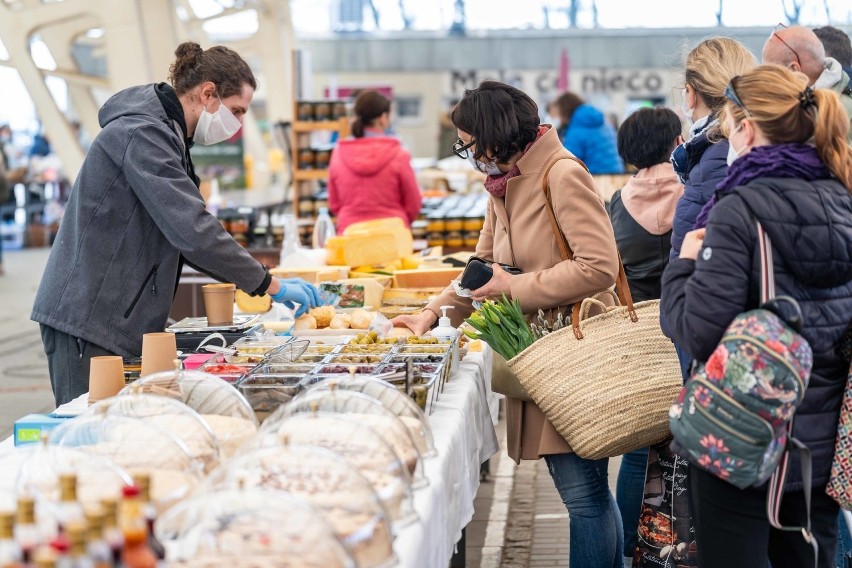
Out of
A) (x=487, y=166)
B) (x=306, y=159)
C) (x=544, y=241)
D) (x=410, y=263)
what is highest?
(x=487, y=166)

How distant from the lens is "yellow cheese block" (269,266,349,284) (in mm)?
5629

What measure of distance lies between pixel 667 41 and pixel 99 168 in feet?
82.2

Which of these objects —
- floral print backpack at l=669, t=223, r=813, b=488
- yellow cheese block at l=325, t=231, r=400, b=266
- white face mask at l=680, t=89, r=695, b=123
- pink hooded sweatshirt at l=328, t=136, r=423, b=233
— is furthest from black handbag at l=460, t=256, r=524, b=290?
pink hooded sweatshirt at l=328, t=136, r=423, b=233

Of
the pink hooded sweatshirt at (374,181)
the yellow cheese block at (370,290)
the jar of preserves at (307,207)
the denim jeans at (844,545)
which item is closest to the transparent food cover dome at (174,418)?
the denim jeans at (844,545)

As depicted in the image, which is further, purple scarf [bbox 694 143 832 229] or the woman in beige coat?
the woman in beige coat

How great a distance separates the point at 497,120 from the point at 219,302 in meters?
Answer: 1.27

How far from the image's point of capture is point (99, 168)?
3793 millimetres

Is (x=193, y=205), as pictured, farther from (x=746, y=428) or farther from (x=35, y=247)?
(x=35, y=247)

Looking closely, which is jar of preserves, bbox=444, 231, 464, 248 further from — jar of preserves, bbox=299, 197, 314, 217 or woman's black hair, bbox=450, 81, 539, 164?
woman's black hair, bbox=450, 81, 539, 164

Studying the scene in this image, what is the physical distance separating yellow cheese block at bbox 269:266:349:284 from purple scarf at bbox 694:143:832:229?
10.1 feet

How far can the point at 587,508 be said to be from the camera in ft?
12.4

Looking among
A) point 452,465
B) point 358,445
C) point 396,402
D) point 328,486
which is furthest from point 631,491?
point 328,486

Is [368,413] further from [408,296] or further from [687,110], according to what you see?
[408,296]

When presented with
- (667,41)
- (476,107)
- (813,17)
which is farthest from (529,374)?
(667,41)
